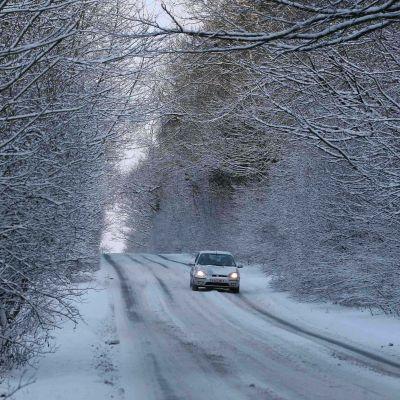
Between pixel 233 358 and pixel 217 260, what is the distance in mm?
15888

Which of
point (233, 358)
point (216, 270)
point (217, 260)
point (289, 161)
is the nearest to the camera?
point (233, 358)

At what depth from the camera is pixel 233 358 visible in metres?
13.0

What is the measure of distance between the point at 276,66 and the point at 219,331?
7770mm

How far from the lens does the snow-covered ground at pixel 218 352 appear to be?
392 inches

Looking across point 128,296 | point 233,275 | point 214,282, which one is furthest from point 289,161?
point 128,296

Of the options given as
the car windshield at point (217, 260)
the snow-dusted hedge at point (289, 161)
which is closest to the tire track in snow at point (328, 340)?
the snow-dusted hedge at point (289, 161)

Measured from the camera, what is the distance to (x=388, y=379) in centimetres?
1111

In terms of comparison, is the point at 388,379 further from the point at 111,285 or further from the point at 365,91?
the point at 111,285

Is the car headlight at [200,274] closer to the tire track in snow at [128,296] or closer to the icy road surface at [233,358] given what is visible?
the tire track in snow at [128,296]

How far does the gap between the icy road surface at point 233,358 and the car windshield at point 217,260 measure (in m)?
4.79

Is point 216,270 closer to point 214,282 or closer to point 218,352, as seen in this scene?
point 214,282

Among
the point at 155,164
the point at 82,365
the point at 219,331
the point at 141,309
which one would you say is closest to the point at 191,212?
the point at 155,164

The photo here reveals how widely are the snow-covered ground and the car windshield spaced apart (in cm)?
359

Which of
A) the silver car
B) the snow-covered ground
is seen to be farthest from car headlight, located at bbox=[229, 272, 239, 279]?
the snow-covered ground
